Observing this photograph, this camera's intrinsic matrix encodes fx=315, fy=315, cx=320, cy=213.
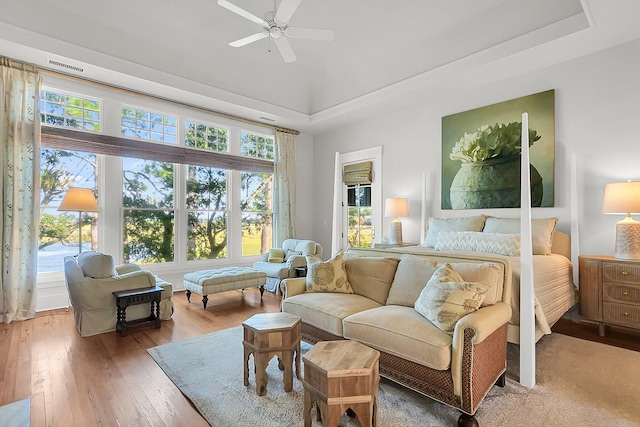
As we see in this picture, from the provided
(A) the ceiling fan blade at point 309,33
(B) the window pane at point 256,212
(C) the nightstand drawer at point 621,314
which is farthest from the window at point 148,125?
(C) the nightstand drawer at point 621,314

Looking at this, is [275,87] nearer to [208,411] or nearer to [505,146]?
[505,146]

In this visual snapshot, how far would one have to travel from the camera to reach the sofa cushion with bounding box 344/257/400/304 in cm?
280

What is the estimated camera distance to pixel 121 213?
4.63 meters

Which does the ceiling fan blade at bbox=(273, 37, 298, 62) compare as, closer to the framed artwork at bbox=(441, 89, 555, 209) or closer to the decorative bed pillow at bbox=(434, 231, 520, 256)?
the framed artwork at bbox=(441, 89, 555, 209)

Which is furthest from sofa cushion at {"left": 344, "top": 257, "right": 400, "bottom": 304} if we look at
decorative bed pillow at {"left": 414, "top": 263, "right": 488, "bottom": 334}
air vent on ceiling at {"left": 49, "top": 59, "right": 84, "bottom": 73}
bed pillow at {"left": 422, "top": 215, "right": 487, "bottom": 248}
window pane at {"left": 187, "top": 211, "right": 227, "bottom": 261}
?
air vent on ceiling at {"left": 49, "top": 59, "right": 84, "bottom": 73}

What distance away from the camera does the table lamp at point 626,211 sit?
2.98 m

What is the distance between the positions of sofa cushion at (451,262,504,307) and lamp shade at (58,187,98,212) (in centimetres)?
409

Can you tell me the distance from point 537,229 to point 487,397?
2.20 metres

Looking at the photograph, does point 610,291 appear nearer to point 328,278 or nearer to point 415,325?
point 415,325

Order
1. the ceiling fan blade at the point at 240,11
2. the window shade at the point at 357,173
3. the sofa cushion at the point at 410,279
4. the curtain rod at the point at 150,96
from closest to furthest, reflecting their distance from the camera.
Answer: the sofa cushion at the point at 410,279 < the ceiling fan blade at the point at 240,11 < the curtain rod at the point at 150,96 < the window shade at the point at 357,173

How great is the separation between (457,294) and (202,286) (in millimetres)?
3127

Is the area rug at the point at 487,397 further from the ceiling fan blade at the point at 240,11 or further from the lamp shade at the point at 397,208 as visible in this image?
the ceiling fan blade at the point at 240,11

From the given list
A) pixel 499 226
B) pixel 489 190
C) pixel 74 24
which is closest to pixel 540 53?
pixel 489 190

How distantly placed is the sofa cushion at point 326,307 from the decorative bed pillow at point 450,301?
0.60 metres
